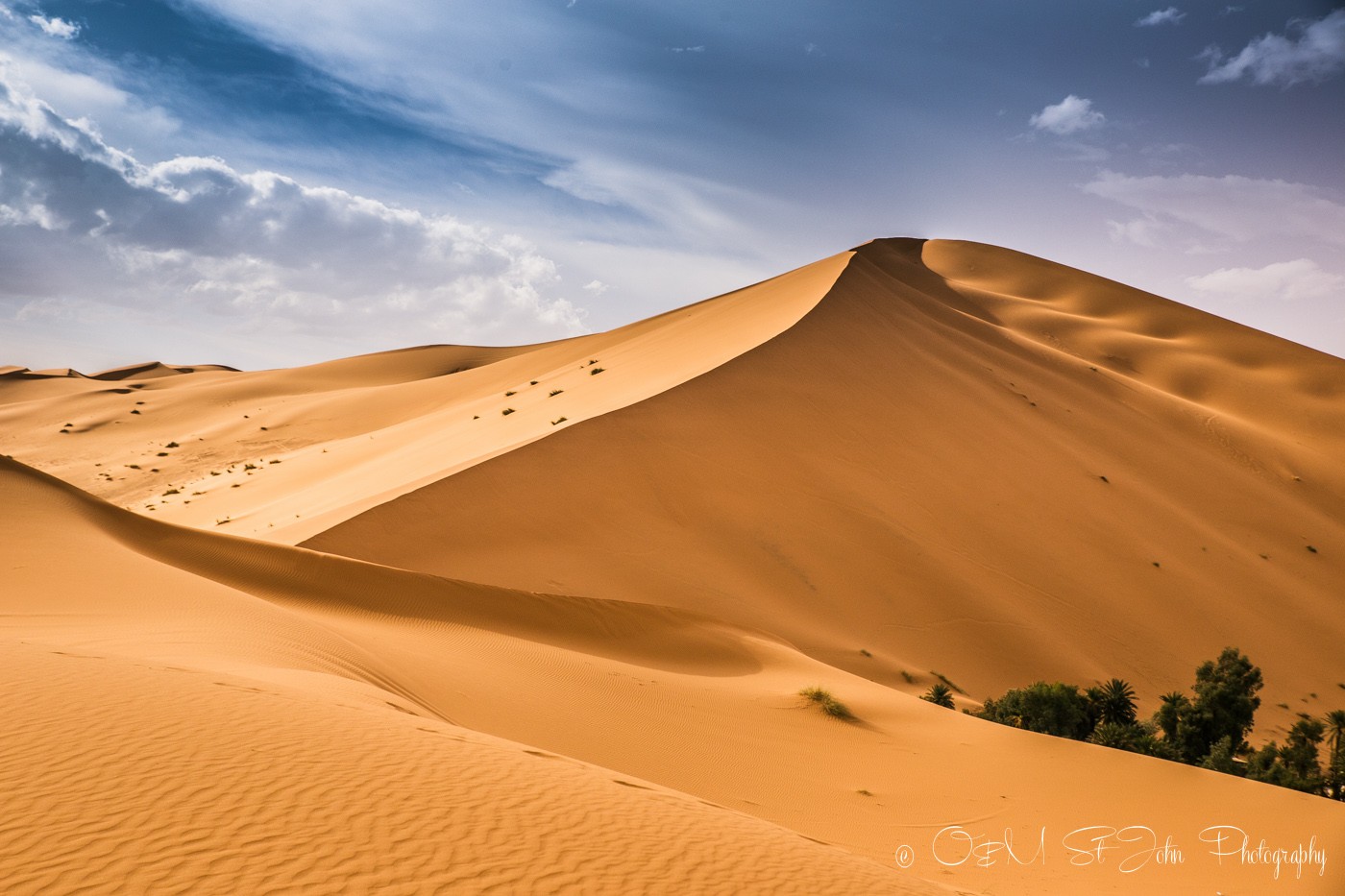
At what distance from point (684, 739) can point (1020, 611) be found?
10.7 meters

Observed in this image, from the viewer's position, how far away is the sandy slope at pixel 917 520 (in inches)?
601

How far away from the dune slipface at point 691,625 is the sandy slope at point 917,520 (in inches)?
4.2

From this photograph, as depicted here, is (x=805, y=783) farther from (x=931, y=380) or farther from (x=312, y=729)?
(x=931, y=380)

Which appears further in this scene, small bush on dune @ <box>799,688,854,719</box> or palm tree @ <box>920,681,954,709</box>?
palm tree @ <box>920,681,954,709</box>

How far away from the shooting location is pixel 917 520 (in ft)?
62.9

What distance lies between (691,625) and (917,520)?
7.71 m

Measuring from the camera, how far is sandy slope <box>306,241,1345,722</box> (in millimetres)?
15273

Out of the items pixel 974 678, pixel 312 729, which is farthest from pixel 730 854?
pixel 974 678

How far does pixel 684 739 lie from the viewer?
927 cm

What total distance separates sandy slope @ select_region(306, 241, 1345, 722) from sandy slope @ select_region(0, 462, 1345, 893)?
2.12 m

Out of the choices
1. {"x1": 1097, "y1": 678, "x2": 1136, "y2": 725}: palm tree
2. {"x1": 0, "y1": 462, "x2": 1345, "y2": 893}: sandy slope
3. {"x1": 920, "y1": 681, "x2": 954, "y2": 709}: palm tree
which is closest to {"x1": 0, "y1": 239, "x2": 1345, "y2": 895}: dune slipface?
{"x1": 0, "y1": 462, "x2": 1345, "y2": 893}: sandy slope

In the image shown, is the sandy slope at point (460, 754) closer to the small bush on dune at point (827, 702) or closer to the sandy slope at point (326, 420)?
the small bush on dune at point (827, 702)

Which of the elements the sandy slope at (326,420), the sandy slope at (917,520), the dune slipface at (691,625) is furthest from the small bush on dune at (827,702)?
the sandy slope at (326,420)

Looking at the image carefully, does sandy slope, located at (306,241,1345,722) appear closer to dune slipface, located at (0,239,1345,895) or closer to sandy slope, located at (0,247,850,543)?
dune slipface, located at (0,239,1345,895)
